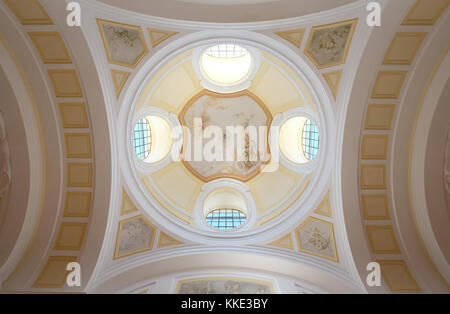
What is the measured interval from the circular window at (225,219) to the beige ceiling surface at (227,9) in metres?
7.03

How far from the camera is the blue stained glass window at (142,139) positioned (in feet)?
45.1

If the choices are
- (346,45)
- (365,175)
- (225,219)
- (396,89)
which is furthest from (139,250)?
(396,89)

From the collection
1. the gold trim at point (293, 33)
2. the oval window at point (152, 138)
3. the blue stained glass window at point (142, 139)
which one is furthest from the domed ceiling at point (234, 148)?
the gold trim at point (293, 33)

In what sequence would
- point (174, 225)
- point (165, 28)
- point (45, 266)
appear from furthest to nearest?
point (174, 225) → point (45, 266) → point (165, 28)

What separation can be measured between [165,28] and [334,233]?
7750mm

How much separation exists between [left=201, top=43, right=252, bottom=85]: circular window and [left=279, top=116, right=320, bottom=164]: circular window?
2.45 metres

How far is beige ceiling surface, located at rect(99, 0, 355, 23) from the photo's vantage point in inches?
381

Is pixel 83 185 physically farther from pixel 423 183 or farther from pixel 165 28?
pixel 423 183

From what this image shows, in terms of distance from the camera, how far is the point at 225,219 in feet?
47.2

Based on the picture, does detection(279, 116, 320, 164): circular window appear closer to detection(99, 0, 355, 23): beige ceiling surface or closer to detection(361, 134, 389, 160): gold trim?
detection(361, 134, 389, 160): gold trim

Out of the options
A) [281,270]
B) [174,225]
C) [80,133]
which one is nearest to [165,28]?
[80,133]

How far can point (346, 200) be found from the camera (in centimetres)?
1165

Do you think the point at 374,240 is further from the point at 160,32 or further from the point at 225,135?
the point at 160,32

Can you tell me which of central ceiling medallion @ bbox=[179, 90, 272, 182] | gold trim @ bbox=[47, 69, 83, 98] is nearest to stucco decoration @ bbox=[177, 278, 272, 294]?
central ceiling medallion @ bbox=[179, 90, 272, 182]
